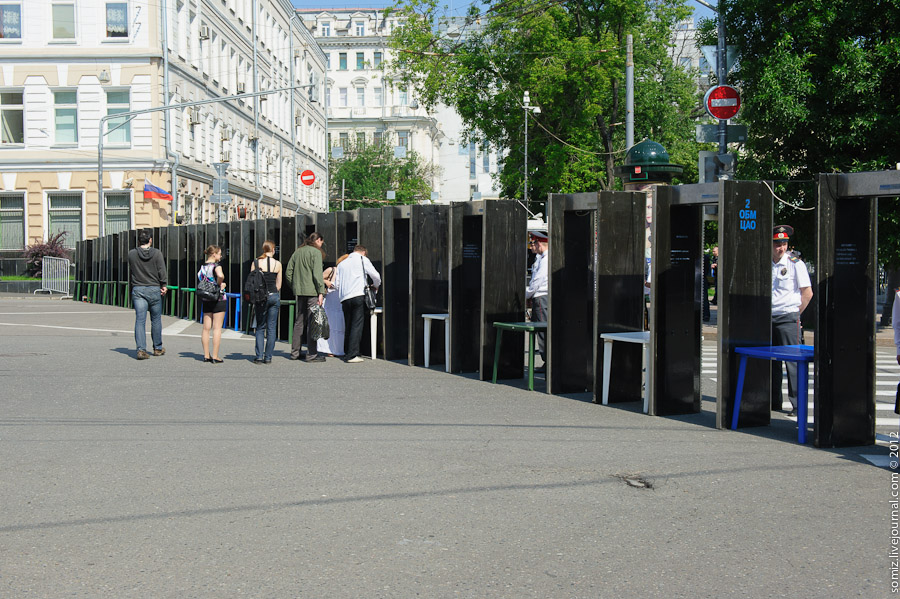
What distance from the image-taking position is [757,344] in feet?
33.8

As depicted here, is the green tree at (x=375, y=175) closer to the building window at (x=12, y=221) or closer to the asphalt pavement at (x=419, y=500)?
the building window at (x=12, y=221)

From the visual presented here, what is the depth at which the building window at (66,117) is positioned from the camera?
47156mm

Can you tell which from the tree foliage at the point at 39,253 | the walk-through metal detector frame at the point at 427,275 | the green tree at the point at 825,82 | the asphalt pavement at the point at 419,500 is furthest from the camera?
the tree foliage at the point at 39,253

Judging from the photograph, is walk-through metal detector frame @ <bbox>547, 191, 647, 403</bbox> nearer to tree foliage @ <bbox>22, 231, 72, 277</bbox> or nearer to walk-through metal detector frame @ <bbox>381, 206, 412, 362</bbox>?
walk-through metal detector frame @ <bbox>381, 206, 412, 362</bbox>

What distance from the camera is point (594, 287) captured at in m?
12.4

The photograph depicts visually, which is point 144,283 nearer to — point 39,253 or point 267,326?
point 267,326

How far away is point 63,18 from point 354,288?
119ft

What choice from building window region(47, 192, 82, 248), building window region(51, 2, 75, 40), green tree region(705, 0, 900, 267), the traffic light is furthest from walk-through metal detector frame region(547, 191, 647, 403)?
building window region(51, 2, 75, 40)

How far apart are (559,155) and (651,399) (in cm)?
3221

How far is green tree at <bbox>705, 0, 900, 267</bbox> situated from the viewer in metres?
21.1

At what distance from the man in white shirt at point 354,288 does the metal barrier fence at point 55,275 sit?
2652cm

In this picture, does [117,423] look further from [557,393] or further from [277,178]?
[277,178]

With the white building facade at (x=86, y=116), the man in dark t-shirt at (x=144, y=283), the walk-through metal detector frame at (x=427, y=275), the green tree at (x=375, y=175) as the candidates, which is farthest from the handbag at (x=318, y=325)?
the green tree at (x=375, y=175)

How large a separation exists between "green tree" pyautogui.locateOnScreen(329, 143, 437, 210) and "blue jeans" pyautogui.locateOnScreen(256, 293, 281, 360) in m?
76.1
